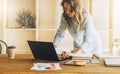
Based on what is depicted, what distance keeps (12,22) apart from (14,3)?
0.35m

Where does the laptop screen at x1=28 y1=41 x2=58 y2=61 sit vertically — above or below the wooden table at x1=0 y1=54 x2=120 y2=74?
above

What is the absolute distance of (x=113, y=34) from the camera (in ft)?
14.0

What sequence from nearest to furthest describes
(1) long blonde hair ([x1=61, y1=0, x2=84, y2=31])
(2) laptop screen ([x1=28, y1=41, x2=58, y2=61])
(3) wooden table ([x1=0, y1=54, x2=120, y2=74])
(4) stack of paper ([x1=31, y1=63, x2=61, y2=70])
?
(3) wooden table ([x1=0, y1=54, x2=120, y2=74]) → (4) stack of paper ([x1=31, y1=63, x2=61, y2=70]) → (2) laptop screen ([x1=28, y1=41, x2=58, y2=61]) → (1) long blonde hair ([x1=61, y1=0, x2=84, y2=31])

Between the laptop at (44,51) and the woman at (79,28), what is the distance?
139cm

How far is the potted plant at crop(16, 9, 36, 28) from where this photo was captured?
421cm

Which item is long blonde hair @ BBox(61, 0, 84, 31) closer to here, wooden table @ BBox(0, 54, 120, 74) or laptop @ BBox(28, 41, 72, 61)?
laptop @ BBox(28, 41, 72, 61)

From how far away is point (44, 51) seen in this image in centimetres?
236

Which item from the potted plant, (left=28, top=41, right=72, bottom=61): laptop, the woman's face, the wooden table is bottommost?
the wooden table

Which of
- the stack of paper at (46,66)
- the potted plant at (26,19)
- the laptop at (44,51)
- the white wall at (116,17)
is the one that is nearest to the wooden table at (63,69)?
the stack of paper at (46,66)

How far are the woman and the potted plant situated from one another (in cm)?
54

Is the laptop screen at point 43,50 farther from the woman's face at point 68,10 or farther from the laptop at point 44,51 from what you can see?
the woman's face at point 68,10

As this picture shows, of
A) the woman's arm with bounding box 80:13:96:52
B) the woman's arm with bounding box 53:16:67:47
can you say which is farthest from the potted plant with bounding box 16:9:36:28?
the woman's arm with bounding box 80:13:96:52

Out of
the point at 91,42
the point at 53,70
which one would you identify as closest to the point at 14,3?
the point at 91,42

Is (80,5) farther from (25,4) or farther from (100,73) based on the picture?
(100,73)
